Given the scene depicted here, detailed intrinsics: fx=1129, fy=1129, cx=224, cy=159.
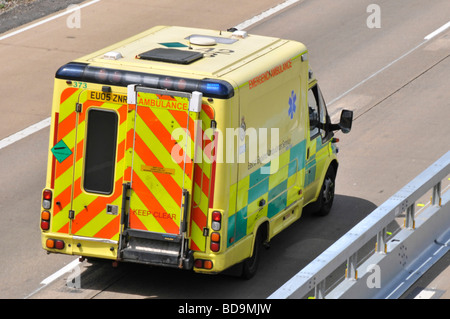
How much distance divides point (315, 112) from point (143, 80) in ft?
10.9

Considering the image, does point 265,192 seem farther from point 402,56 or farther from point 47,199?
point 402,56

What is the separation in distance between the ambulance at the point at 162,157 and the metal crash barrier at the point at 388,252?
145 cm

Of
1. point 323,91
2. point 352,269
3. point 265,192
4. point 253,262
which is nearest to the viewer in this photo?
point 352,269

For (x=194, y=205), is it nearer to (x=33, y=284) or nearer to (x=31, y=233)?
(x=33, y=284)

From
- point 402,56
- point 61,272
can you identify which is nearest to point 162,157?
point 61,272

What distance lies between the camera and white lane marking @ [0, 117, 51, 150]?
1841cm

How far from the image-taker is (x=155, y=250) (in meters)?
12.4

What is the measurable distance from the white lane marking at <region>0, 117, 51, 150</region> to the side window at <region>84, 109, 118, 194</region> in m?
6.01

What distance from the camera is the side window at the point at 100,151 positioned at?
40.7 feet

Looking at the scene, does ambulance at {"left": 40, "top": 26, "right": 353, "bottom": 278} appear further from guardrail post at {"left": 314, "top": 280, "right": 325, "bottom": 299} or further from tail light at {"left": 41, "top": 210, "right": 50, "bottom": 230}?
guardrail post at {"left": 314, "top": 280, "right": 325, "bottom": 299}

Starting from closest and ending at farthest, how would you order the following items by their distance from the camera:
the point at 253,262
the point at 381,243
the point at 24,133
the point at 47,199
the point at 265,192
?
the point at 381,243
the point at 47,199
the point at 265,192
the point at 253,262
the point at 24,133

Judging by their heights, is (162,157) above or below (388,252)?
above

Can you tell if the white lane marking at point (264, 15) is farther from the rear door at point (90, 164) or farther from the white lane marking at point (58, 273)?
the rear door at point (90, 164)

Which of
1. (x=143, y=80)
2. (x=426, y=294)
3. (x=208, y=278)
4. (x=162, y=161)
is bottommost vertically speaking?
(x=208, y=278)
